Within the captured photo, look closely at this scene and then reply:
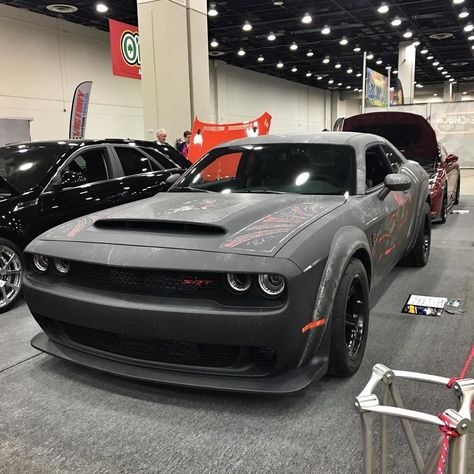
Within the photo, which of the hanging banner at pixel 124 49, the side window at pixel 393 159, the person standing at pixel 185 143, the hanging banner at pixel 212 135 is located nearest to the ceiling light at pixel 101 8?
the hanging banner at pixel 124 49

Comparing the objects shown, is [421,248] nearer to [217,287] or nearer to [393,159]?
[393,159]

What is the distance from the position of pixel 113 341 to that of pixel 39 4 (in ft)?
44.7

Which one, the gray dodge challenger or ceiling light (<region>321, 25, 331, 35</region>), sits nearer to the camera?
the gray dodge challenger

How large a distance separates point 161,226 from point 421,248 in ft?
10.8

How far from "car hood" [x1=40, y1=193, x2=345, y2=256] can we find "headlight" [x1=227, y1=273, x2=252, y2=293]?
0.38ft

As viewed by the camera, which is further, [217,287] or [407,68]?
[407,68]

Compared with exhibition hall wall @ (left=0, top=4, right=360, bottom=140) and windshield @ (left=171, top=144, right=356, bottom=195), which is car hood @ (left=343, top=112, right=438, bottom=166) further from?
windshield @ (left=171, top=144, right=356, bottom=195)

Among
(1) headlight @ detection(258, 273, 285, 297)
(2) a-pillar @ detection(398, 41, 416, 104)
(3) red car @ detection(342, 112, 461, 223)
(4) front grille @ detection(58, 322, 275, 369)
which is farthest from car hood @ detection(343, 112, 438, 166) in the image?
(2) a-pillar @ detection(398, 41, 416, 104)

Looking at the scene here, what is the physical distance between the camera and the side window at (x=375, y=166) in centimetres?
377

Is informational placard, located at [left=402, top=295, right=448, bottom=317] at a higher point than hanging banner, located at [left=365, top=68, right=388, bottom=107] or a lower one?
lower

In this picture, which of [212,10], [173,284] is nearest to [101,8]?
[212,10]

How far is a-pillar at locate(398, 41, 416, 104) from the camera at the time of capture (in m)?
18.7

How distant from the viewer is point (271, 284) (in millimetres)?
2312

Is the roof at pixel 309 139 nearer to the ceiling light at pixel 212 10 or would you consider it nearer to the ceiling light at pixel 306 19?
the ceiling light at pixel 212 10
